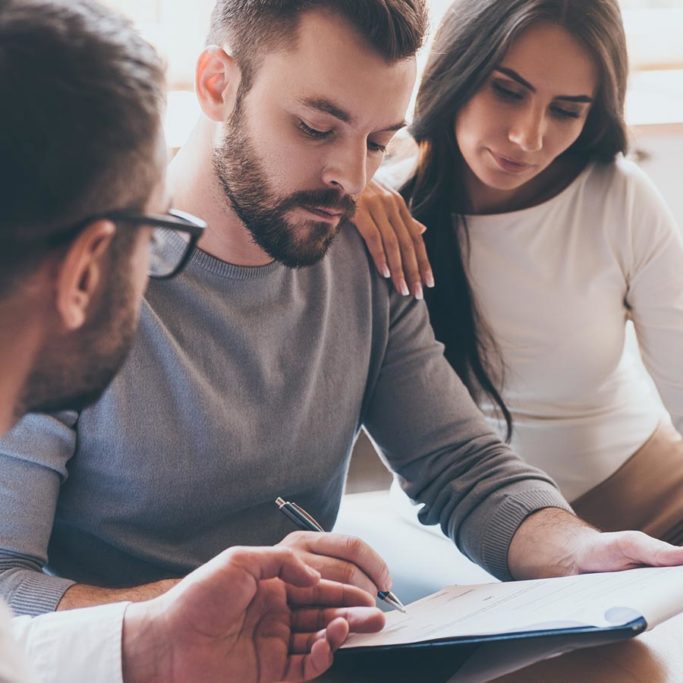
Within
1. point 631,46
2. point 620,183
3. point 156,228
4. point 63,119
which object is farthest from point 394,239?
point 631,46

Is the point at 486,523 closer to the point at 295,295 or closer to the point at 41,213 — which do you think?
the point at 295,295

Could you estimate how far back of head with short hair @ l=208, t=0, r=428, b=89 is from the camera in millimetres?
1199

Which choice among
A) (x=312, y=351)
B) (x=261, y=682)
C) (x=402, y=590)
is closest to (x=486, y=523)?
(x=402, y=590)

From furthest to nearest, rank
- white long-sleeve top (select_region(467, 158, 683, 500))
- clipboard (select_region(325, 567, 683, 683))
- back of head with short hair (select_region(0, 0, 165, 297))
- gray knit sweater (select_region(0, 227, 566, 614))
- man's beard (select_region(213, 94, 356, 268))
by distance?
white long-sleeve top (select_region(467, 158, 683, 500)) → man's beard (select_region(213, 94, 356, 268)) → gray knit sweater (select_region(0, 227, 566, 614)) → clipboard (select_region(325, 567, 683, 683)) → back of head with short hair (select_region(0, 0, 165, 297))

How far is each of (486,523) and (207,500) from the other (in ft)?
1.10

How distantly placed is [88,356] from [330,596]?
0.35m

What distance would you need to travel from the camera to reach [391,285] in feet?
4.66

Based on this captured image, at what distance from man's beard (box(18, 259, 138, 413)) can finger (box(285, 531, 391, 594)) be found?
33 cm

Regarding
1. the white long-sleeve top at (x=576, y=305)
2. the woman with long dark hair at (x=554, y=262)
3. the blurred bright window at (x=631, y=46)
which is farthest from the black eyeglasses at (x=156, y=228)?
the blurred bright window at (x=631, y=46)

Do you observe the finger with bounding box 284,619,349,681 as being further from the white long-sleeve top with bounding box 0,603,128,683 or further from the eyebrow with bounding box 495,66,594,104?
the eyebrow with bounding box 495,66,594,104

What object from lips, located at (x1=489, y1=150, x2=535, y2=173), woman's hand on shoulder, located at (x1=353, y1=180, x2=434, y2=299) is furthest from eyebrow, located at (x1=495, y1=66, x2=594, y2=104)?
woman's hand on shoulder, located at (x1=353, y1=180, x2=434, y2=299)

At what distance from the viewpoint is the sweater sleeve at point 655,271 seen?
163 cm

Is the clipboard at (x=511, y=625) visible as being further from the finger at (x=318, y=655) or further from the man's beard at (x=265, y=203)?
the man's beard at (x=265, y=203)

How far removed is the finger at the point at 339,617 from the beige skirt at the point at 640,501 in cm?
78
